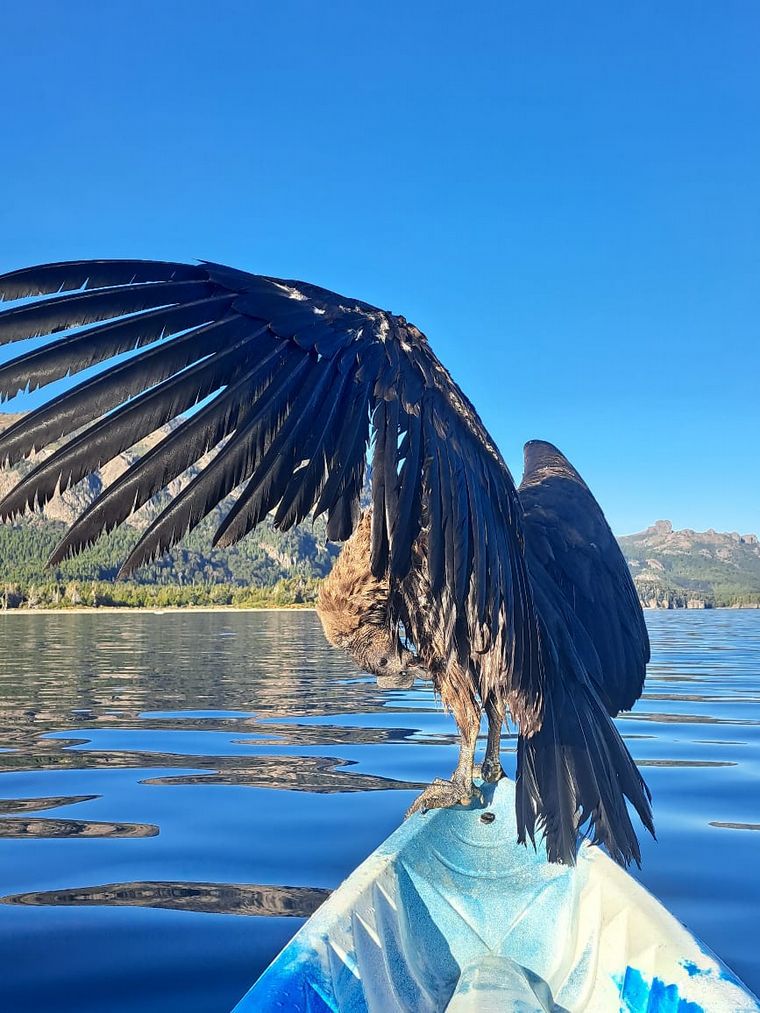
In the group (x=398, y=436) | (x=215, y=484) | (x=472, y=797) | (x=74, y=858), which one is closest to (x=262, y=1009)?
(x=215, y=484)

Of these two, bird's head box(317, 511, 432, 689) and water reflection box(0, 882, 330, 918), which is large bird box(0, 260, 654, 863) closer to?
bird's head box(317, 511, 432, 689)

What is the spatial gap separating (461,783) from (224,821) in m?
2.06

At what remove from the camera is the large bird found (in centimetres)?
217

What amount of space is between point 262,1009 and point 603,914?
1302mm

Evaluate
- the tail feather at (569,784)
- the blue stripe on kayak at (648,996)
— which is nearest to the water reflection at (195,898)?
the tail feather at (569,784)

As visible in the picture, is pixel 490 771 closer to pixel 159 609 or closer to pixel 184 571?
pixel 159 609

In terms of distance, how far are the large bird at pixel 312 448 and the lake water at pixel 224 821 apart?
1.21 meters

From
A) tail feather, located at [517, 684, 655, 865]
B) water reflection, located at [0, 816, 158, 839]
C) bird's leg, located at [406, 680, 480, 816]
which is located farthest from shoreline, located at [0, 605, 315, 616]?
tail feather, located at [517, 684, 655, 865]

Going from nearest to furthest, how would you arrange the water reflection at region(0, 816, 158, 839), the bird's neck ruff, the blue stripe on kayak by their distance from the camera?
1. the blue stripe on kayak
2. the bird's neck ruff
3. the water reflection at region(0, 816, 158, 839)

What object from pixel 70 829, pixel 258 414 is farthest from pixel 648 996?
pixel 70 829

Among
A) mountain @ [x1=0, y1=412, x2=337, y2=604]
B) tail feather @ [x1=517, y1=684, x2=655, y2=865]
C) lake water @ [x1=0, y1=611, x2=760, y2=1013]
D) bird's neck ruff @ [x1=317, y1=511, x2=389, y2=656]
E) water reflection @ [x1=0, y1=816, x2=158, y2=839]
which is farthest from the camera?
mountain @ [x1=0, y1=412, x2=337, y2=604]

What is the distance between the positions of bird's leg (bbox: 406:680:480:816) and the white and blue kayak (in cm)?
6

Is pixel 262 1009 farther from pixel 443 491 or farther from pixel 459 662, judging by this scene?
pixel 459 662

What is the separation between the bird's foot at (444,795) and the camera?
4043mm
